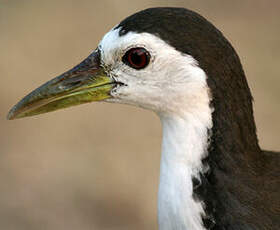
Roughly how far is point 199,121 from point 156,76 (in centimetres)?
44

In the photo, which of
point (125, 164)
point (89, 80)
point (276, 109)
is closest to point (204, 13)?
point (276, 109)

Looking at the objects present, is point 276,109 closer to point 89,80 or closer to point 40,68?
point 40,68

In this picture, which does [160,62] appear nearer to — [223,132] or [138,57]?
[138,57]

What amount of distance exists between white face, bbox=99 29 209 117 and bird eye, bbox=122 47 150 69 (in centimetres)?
2

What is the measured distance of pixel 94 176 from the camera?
8086 mm

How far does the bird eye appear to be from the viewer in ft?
12.2

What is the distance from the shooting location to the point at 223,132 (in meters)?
3.60

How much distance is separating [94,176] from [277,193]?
15.2 feet

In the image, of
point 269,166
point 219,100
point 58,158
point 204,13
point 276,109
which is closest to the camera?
point 219,100

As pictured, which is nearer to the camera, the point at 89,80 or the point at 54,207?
the point at 89,80

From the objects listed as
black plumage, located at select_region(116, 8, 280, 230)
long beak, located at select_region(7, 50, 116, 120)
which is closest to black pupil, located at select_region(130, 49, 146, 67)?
black plumage, located at select_region(116, 8, 280, 230)

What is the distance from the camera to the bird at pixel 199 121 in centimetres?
357

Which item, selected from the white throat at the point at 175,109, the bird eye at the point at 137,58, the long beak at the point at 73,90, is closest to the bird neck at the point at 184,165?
the white throat at the point at 175,109

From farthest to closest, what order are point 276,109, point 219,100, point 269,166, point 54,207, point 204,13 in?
point 204,13, point 276,109, point 54,207, point 269,166, point 219,100
